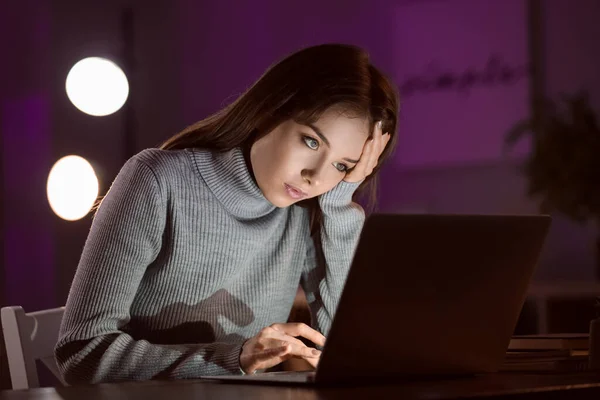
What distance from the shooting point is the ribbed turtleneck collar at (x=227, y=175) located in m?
1.58

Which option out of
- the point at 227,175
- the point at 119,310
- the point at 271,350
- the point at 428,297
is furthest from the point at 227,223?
the point at 428,297

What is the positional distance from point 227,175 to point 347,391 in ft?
2.40

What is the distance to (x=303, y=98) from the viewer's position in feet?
4.93

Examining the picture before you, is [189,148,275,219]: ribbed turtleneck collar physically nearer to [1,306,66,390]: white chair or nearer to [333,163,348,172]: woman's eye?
[333,163,348,172]: woman's eye

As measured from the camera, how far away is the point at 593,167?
3977 mm

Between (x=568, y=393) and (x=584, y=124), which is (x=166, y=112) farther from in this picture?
(x=568, y=393)

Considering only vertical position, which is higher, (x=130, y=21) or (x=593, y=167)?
(x=130, y=21)

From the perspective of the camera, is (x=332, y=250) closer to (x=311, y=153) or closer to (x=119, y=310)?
(x=311, y=153)

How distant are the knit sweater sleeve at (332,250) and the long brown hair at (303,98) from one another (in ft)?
0.57

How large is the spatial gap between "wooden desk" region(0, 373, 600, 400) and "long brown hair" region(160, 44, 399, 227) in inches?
23.7

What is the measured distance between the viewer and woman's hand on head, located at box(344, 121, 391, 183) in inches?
62.2

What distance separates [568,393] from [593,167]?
3.21m

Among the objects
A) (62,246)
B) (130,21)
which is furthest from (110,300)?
(130,21)

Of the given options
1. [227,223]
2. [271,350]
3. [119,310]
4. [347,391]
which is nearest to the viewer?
[347,391]
